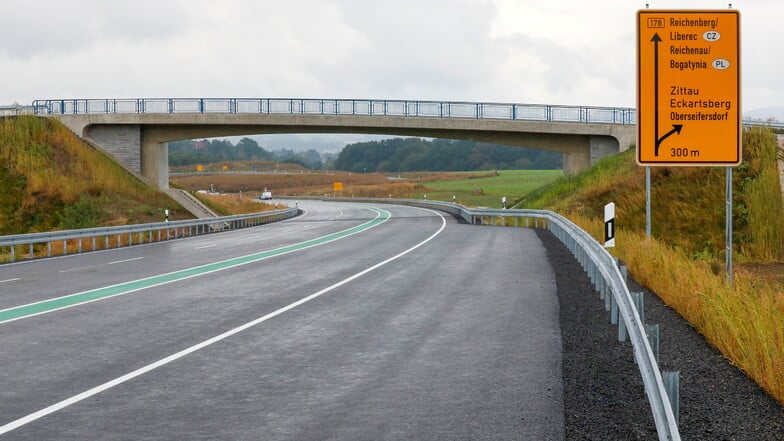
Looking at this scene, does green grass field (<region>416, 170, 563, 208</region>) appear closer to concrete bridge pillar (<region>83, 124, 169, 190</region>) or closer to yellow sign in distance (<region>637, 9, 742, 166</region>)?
concrete bridge pillar (<region>83, 124, 169, 190</region>)

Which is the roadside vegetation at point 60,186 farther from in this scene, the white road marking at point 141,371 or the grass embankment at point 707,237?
the white road marking at point 141,371

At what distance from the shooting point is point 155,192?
49562mm

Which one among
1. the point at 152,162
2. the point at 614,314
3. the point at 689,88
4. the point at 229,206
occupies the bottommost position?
the point at 614,314

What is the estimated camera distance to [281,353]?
10469 millimetres

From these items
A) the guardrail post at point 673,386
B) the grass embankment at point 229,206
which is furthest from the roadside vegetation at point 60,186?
the guardrail post at point 673,386

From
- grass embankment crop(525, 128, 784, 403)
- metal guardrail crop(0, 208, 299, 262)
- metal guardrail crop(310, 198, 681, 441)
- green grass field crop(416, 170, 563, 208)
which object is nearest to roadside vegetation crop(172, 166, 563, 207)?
green grass field crop(416, 170, 563, 208)

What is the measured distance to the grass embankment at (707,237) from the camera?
31.6 feet

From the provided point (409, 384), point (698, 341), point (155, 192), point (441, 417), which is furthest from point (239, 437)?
point (155, 192)

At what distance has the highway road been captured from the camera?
→ 7344 millimetres

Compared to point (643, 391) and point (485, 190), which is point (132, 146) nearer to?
point (643, 391)

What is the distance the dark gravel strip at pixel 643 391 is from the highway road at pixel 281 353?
249 millimetres

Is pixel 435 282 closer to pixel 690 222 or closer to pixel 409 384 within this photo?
pixel 409 384

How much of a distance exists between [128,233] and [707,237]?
64.2 ft

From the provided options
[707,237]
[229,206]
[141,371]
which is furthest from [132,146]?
[141,371]
